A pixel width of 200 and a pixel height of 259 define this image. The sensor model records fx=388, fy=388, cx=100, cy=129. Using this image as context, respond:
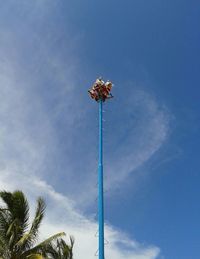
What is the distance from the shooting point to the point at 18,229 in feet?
89.9

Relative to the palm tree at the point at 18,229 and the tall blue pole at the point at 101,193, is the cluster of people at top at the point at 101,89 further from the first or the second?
the palm tree at the point at 18,229

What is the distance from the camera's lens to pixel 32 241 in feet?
89.9

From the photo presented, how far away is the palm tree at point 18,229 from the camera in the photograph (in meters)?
26.5

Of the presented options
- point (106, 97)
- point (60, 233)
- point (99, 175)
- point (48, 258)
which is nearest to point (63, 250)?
point (48, 258)

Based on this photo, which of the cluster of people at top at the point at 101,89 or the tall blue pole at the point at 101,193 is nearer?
the tall blue pole at the point at 101,193

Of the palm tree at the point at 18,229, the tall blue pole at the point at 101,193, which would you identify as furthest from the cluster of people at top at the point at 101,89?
the palm tree at the point at 18,229

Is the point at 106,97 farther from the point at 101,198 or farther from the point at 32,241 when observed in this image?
the point at 32,241

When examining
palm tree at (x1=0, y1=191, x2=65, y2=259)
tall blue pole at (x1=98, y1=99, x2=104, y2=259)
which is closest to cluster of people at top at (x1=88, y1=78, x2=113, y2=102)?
tall blue pole at (x1=98, y1=99, x2=104, y2=259)

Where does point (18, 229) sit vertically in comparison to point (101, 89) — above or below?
below

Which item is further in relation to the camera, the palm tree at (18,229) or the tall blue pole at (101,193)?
the palm tree at (18,229)

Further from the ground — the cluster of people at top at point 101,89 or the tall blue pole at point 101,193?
the cluster of people at top at point 101,89

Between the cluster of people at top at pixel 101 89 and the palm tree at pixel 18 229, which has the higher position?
the cluster of people at top at pixel 101 89

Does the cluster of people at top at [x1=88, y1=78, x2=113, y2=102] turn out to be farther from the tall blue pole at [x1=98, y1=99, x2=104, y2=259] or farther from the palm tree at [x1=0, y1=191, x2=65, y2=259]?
the palm tree at [x1=0, y1=191, x2=65, y2=259]

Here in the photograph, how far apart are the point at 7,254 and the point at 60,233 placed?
391 cm
